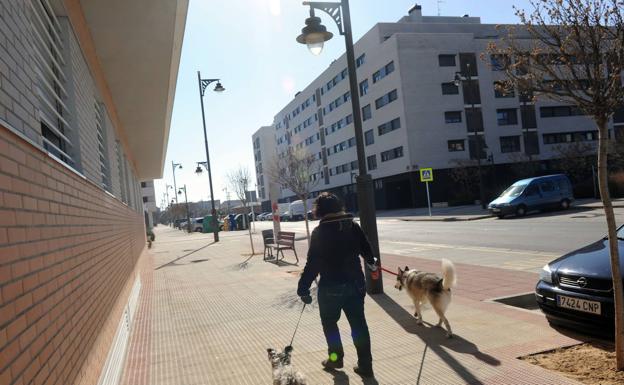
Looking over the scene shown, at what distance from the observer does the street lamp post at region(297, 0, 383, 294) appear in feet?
25.8

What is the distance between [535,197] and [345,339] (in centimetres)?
2239

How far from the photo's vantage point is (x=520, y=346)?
4.91 meters

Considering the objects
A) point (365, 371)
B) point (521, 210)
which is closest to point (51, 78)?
point (365, 371)

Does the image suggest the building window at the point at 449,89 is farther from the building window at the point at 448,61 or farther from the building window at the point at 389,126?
the building window at the point at 389,126

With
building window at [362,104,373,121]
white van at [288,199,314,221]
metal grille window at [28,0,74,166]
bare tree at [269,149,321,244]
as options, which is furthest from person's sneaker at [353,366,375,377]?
white van at [288,199,314,221]

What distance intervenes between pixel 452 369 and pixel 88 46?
6.11 m

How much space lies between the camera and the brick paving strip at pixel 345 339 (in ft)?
14.8

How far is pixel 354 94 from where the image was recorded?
318 inches

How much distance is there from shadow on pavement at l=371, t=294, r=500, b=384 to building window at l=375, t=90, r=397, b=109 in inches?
1727

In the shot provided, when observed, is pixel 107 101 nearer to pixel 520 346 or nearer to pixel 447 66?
pixel 520 346

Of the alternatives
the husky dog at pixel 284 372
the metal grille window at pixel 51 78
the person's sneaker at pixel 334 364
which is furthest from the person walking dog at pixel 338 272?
the metal grille window at pixel 51 78

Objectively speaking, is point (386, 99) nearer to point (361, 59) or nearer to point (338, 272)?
point (361, 59)

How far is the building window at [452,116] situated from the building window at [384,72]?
6.98 metres

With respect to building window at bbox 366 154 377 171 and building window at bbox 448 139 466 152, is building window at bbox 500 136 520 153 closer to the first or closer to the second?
building window at bbox 448 139 466 152
